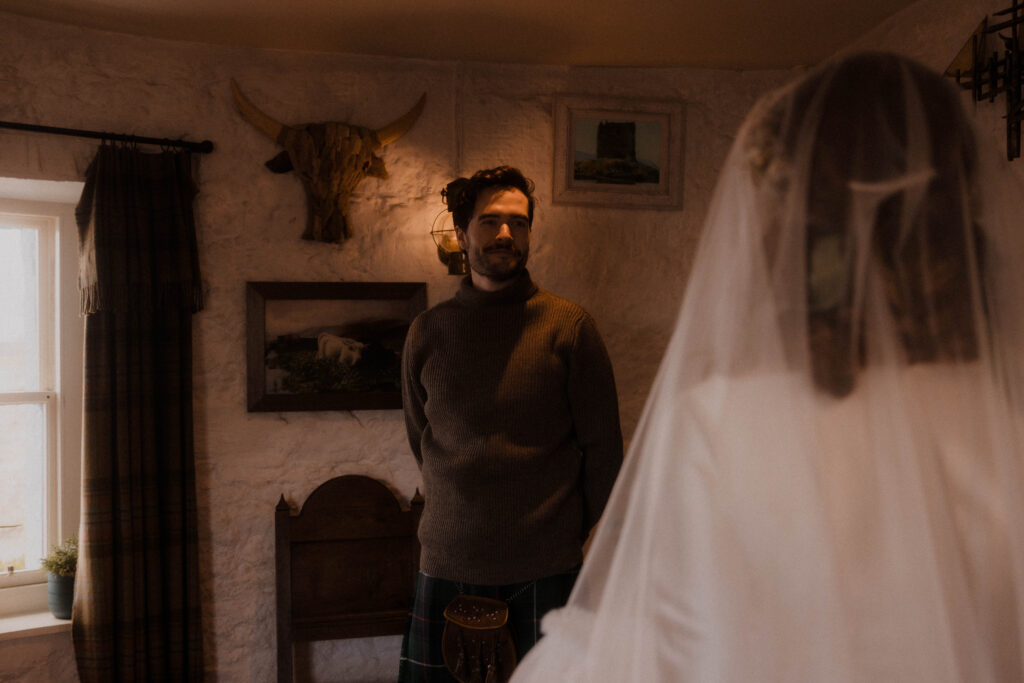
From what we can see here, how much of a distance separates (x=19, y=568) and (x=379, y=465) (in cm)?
128

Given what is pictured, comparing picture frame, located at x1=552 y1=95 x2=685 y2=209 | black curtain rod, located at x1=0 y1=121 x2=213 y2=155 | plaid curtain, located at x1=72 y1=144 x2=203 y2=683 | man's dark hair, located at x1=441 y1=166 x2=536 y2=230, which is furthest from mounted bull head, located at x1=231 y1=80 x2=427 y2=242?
picture frame, located at x1=552 y1=95 x2=685 y2=209

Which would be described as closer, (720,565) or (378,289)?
(720,565)

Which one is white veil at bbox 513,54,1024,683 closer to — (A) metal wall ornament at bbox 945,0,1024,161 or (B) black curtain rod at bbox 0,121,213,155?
(A) metal wall ornament at bbox 945,0,1024,161

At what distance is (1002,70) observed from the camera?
6.08 ft

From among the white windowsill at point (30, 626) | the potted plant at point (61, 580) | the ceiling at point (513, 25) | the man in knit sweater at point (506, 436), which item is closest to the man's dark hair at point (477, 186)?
the man in knit sweater at point (506, 436)

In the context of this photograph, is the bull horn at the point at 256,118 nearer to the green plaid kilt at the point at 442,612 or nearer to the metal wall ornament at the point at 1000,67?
the green plaid kilt at the point at 442,612

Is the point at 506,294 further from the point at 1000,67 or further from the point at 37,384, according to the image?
the point at 37,384

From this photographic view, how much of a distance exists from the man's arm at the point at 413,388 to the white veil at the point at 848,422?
4.31 ft

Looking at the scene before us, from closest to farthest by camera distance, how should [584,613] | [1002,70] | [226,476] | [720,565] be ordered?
[720,565] → [584,613] → [1002,70] → [226,476]

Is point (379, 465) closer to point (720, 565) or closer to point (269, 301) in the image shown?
point (269, 301)

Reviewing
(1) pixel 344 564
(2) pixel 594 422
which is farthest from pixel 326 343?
(2) pixel 594 422

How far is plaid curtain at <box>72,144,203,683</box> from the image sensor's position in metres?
2.28

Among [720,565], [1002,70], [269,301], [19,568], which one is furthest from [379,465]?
[1002,70]

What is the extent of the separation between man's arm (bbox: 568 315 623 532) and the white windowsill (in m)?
1.78
